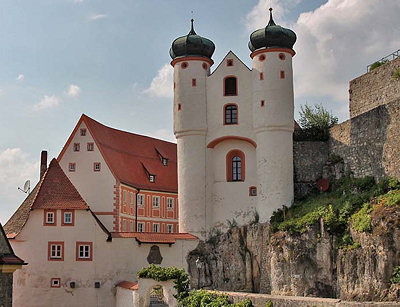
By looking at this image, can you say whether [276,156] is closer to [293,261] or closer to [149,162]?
[293,261]

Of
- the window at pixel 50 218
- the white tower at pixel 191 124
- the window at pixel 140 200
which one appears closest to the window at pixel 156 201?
the window at pixel 140 200

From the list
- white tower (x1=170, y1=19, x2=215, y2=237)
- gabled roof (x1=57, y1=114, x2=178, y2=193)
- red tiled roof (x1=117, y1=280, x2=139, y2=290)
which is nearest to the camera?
red tiled roof (x1=117, y1=280, x2=139, y2=290)

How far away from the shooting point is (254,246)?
40562 millimetres

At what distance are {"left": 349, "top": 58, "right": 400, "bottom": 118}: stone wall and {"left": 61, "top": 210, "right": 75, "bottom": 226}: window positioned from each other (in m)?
18.6

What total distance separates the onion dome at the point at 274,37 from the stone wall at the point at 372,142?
624 cm

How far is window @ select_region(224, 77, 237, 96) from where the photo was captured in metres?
43.5

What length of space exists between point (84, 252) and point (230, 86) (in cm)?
1396

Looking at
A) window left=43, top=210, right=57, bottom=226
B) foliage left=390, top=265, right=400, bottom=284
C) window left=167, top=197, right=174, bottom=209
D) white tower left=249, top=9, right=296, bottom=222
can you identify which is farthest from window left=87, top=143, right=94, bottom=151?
foliage left=390, top=265, right=400, bottom=284

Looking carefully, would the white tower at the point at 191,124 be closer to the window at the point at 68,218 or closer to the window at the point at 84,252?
the window at the point at 84,252

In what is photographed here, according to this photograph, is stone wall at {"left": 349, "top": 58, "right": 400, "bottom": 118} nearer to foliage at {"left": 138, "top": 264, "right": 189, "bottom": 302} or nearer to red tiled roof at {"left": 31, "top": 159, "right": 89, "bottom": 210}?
foliage at {"left": 138, "top": 264, "right": 189, "bottom": 302}

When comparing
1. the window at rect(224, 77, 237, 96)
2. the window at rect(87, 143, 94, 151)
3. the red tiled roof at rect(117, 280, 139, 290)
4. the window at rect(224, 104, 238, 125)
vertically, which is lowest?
the red tiled roof at rect(117, 280, 139, 290)

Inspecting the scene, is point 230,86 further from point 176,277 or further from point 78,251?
point 176,277

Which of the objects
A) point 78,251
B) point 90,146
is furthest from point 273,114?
point 78,251

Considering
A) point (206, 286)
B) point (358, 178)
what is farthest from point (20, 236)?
point (358, 178)
